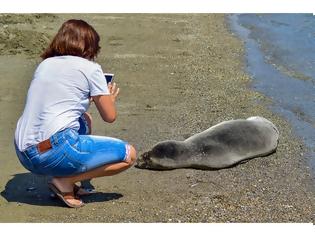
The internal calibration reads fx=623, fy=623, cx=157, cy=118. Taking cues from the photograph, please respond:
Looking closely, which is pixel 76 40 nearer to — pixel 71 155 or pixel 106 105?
pixel 106 105

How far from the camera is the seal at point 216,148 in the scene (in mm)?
5070

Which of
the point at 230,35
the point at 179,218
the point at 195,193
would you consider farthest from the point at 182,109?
the point at 230,35

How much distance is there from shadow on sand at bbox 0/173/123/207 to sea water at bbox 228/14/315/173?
1971mm

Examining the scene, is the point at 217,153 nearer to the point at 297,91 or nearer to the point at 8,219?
the point at 8,219

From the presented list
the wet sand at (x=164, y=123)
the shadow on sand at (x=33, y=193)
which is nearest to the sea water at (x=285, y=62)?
the wet sand at (x=164, y=123)

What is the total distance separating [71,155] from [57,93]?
0.41m

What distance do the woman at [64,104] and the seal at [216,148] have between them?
3.49ft

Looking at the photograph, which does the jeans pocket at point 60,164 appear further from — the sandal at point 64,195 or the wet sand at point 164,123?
the wet sand at point 164,123

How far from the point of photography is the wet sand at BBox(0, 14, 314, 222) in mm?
4285

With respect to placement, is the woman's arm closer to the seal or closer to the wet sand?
the wet sand

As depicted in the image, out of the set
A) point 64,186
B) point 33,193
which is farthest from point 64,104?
point 33,193

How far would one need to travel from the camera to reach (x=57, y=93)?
3.94 m

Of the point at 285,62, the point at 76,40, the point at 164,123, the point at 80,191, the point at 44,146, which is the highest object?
the point at 76,40

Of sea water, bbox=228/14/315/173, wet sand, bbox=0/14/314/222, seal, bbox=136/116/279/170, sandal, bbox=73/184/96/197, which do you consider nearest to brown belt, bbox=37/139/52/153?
wet sand, bbox=0/14/314/222
